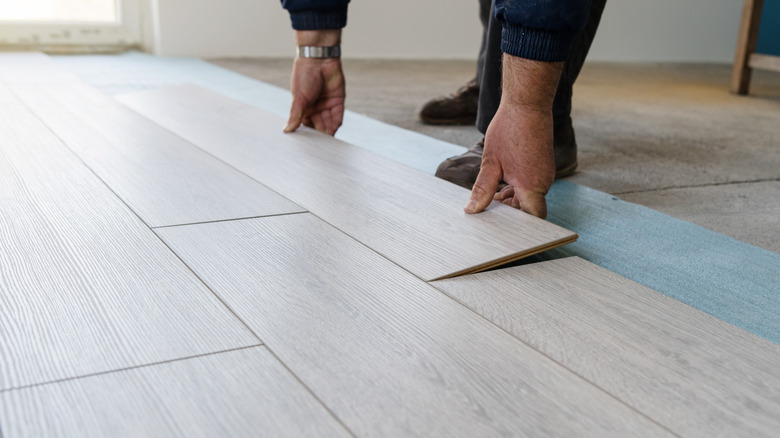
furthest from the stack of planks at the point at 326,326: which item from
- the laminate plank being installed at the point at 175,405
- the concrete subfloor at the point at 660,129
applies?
the concrete subfloor at the point at 660,129

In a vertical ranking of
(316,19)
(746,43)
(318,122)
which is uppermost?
(316,19)

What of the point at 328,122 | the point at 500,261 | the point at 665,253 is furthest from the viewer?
the point at 328,122

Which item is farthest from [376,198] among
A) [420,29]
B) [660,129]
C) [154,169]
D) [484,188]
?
[420,29]

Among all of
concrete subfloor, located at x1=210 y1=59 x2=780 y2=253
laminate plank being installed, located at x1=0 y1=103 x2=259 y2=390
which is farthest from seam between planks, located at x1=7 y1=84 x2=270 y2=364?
concrete subfloor, located at x1=210 y1=59 x2=780 y2=253

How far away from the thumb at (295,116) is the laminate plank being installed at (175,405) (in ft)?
3.50

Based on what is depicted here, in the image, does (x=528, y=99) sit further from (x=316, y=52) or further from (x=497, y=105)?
(x=316, y=52)

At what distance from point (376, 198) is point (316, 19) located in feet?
1.99

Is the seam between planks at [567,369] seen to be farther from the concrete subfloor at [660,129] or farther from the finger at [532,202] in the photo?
the concrete subfloor at [660,129]

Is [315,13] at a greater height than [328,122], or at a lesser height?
greater

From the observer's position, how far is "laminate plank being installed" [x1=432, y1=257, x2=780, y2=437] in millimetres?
596

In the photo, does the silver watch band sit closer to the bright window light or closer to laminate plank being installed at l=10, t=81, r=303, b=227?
laminate plank being installed at l=10, t=81, r=303, b=227

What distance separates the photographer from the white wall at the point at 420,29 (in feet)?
13.1

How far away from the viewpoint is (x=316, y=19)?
158 centimetres

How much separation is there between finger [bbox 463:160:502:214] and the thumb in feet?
2.18
